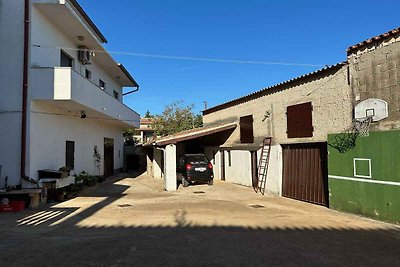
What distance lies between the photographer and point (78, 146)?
16734 mm

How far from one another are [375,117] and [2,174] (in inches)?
470

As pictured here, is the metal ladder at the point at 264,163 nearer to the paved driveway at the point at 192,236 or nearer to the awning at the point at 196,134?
the paved driveway at the point at 192,236

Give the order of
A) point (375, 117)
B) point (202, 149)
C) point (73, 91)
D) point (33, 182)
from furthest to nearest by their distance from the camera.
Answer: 1. point (202, 149)
2. point (73, 91)
3. point (33, 182)
4. point (375, 117)

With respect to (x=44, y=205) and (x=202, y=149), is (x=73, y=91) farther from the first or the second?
(x=202, y=149)

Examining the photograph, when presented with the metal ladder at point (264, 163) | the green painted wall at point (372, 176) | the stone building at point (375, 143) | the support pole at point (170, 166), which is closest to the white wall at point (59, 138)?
the support pole at point (170, 166)

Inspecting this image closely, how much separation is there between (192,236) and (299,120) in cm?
725

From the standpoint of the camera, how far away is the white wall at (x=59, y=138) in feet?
39.1

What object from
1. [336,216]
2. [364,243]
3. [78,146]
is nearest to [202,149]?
[78,146]

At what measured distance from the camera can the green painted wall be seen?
8.66 m

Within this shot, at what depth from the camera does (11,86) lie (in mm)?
11516

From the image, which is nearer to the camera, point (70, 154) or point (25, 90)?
point (25, 90)

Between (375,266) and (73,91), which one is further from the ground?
(73,91)

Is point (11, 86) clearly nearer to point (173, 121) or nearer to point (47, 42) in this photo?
point (47, 42)

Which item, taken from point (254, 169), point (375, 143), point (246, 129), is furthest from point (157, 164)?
point (375, 143)
